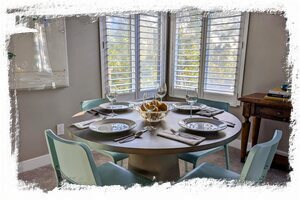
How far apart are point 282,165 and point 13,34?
2763 millimetres

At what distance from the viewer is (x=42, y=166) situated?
2191 millimetres

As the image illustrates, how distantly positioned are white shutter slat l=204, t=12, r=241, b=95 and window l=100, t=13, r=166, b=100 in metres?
0.68

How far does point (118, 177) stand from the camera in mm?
1237

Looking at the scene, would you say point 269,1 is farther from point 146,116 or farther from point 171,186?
point 171,186

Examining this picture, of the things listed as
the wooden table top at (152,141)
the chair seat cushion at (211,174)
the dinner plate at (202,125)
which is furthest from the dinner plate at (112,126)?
the chair seat cushion at (211,174)

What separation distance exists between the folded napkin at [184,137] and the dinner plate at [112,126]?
20 centimetres

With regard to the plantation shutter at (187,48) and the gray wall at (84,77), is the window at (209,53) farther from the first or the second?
the gray wall at (84,77)

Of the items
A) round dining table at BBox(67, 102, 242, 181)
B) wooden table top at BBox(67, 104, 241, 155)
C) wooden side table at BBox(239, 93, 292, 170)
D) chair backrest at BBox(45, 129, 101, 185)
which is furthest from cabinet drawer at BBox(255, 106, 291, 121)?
chair backrest at BBox(45, 129, 101, 185)

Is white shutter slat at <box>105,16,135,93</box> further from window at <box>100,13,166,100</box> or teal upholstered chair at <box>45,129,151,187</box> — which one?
teal upholstered chair at <box>45,129,151,187</box>

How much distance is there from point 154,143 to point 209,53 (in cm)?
198

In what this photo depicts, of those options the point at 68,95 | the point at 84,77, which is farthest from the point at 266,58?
the point at 68,95

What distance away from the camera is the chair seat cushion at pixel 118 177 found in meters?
1.19

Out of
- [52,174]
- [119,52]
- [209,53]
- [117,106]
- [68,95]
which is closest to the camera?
[117,106]

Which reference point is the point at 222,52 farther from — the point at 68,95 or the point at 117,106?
the point at 68,95
